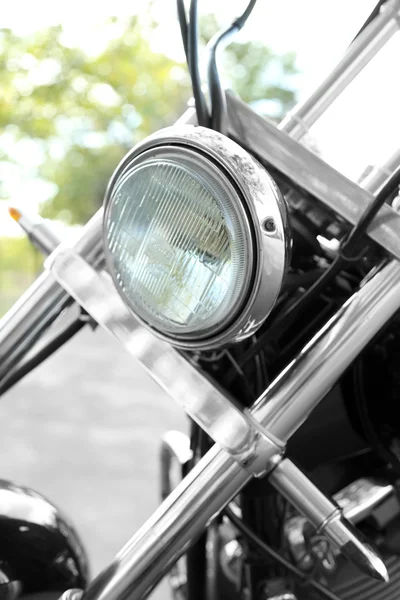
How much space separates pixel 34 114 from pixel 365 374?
Result: 6546 millimetres

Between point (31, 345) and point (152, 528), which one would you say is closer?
point (152, 528)

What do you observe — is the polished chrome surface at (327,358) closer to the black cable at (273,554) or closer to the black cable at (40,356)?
the black cable at (273,554)

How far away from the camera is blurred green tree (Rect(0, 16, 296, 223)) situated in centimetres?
624

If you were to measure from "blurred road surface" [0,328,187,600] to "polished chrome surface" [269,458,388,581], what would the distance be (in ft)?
4.98

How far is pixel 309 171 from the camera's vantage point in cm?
64

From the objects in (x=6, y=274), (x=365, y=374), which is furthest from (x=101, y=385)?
(x=6, y=274)

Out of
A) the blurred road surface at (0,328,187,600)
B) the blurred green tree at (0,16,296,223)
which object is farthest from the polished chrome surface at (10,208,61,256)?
the blurred green tree at (0,16,296,223)

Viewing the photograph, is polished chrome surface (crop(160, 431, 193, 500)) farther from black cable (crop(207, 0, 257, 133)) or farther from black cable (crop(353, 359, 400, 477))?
black cable (crop(207, 0, 257, 133))

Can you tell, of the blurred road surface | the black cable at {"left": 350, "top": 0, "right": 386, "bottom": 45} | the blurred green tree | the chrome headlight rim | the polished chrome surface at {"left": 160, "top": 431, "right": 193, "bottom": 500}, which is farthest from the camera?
the blurred green tree

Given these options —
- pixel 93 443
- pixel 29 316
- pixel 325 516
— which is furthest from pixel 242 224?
pixel 93 443

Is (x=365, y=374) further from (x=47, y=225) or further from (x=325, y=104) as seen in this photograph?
(x=47, y=225)

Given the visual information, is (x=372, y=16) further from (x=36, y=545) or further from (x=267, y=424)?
(x=36, y=545)

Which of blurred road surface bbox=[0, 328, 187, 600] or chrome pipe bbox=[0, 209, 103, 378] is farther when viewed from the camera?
blurred road surface bbox=[0, 328, 187, 600]

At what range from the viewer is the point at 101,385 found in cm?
454
